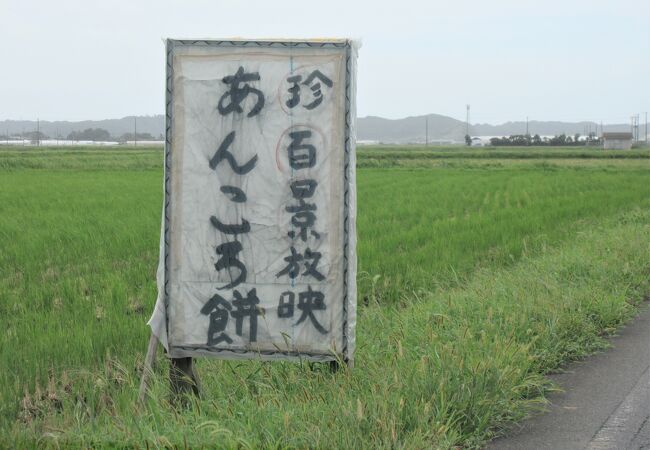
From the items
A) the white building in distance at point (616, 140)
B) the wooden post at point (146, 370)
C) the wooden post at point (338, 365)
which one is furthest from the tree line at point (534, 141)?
the wooden post at point (146, 370)

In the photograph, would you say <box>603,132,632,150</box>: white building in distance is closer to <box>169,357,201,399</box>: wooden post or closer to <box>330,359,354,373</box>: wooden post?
<box>330,359,354,373</box>: wooden post

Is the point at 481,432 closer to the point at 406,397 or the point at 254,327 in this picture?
the point at 406,397

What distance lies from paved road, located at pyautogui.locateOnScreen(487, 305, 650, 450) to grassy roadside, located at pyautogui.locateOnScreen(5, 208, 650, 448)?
10cm

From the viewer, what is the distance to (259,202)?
3660 millimetres

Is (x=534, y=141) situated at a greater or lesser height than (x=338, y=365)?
greater

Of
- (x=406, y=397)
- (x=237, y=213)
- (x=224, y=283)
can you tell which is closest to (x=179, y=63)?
(x=237, y=213)

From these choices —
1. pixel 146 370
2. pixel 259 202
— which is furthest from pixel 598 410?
pixel 146 370

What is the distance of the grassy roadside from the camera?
10.0 feet

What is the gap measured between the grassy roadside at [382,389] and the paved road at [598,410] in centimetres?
10

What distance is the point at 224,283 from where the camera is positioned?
371cm

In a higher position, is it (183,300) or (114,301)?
(183,300)

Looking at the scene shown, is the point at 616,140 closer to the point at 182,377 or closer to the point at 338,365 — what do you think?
the point at 338,365

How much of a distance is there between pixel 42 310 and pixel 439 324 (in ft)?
9.72

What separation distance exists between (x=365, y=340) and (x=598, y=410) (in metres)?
1.41
